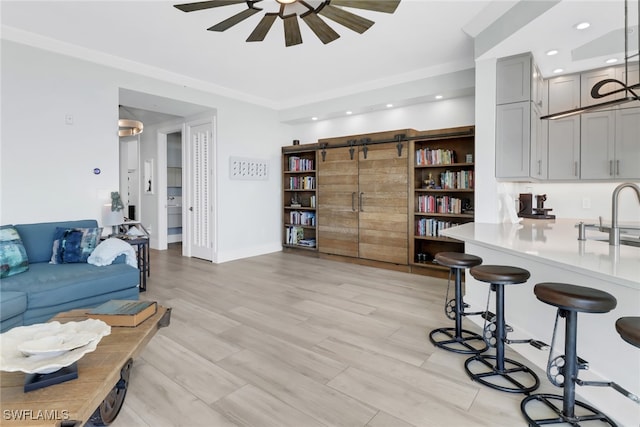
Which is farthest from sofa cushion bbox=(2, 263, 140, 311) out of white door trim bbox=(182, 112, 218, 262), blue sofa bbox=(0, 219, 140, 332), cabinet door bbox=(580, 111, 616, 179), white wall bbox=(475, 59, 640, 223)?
cabinet door bbox=(580, 111, 616, 179)

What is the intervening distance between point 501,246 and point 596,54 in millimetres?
2873

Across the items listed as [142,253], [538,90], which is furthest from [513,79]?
[142,253]

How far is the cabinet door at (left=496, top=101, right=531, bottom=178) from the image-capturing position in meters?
3.24

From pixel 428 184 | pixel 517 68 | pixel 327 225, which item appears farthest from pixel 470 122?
pixel 327 225

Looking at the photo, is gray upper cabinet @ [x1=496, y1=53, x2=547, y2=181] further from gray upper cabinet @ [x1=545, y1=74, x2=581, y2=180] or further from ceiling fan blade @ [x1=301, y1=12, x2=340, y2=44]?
ceiling fan blade @ [x1=301, y1=12, x2=340, y2=44]

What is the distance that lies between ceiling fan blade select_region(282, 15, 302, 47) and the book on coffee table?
7.76 feet

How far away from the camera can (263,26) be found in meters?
2.74

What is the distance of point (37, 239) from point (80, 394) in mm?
2820

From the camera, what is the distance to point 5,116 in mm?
3314

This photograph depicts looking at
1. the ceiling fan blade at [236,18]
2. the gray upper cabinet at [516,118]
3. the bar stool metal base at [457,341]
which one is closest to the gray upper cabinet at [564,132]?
the gray upper cabinet at [516,118]

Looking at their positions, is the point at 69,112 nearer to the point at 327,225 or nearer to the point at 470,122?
the point at 327,225

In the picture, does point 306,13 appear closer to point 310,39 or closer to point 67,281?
point 310,39

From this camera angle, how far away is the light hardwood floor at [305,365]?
1760 mm

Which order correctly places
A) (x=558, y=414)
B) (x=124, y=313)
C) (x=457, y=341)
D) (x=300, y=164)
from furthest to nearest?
(x=300, y=164)
(x=457, y=341)
(x=124, y=313)
(x=558, y=414)
